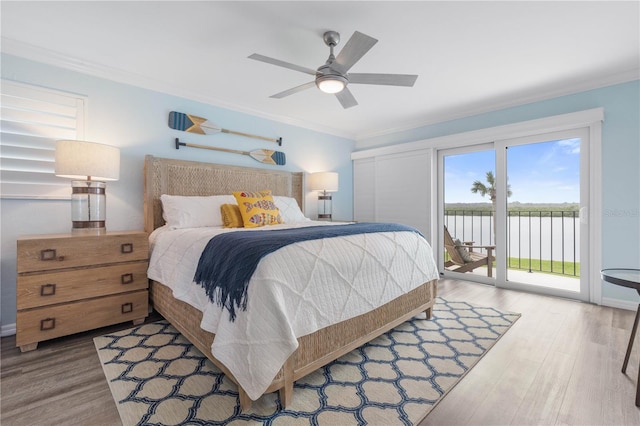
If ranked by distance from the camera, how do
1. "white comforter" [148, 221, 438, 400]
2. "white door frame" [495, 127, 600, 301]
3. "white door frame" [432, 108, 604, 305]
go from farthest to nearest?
1. "white door frame" [495, 127, 600, 301]
2. "white door frame" [432, 108, 604, 305]
3. "white comforter" [148, 221, 438, 400]

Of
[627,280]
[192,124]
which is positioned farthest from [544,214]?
[192,124]

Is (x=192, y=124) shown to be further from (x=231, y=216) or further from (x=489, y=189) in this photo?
(x=489, y=189)

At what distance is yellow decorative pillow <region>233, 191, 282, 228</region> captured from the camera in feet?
9.36

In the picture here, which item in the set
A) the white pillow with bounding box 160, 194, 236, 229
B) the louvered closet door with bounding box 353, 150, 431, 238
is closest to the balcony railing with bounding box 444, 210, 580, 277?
the louvered closet door with bounding box 353, 150, 431, 238

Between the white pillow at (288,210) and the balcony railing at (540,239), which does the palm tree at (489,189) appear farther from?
the white pillow at (288,210)

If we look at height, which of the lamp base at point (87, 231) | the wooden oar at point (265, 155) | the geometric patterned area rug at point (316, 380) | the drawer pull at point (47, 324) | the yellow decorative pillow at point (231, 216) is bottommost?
the geometric patterned area rug at point (316, 380)

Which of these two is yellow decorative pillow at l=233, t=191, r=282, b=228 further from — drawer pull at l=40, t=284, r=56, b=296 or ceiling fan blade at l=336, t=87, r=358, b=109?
drawer pull at l=40, t=284, r=56, b=296

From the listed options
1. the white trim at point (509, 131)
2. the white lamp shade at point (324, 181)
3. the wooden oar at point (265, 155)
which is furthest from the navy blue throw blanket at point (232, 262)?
the white trim at point (509, 131)

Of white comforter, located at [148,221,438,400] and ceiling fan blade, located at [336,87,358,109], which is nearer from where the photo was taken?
white comforter, located at [148,221,438,400]

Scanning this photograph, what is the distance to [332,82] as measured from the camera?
216 cm

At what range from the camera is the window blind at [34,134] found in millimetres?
2336

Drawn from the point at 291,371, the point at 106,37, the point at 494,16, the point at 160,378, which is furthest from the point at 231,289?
the point at 494,16

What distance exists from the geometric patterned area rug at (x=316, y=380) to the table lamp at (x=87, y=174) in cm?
100

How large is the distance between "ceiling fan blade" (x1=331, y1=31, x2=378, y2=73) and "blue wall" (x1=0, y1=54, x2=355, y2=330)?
2.05 meters
